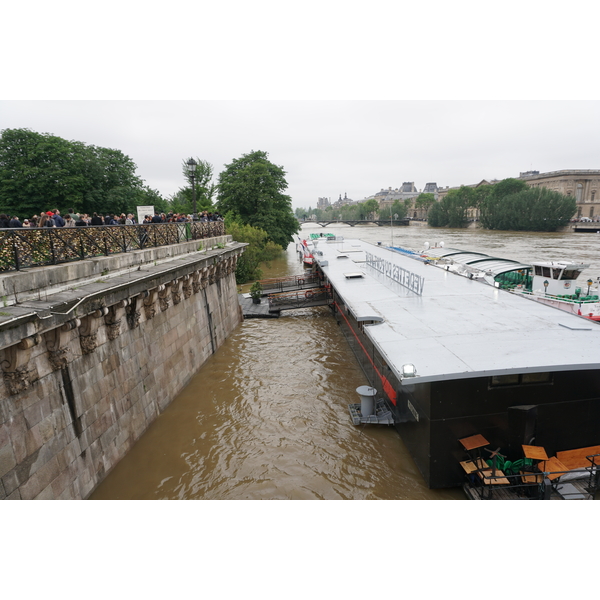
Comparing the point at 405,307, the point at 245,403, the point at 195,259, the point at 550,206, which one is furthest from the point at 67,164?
the point at 550,206

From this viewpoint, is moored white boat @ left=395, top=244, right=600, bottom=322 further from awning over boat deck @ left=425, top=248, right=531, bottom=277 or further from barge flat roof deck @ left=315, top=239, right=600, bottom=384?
barge flat roof deck @ left=315, top=239, right=600, bottom=384

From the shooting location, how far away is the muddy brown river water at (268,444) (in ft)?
31.2

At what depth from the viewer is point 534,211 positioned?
254 feet

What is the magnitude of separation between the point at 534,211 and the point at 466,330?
264ft

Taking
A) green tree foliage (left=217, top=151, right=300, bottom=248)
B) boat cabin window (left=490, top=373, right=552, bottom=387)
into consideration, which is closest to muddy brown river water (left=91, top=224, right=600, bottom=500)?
boat cabin window (left=490, top=373, right=552, bottom=387)

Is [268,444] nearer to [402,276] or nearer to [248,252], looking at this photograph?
[402,276]

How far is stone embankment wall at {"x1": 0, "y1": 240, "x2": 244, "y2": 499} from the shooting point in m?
6.70

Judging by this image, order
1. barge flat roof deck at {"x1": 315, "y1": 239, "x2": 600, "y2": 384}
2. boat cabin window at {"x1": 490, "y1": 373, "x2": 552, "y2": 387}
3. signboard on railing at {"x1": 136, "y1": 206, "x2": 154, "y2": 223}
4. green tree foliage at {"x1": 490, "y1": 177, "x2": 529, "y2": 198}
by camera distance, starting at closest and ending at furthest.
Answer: barge flat roof deck at {"x1": 315, "y1": 239, "x2": 600, "y2": 384} < boat cabin window at {"x1": 490, "y1": 373, "x2": 552, "y2": 387} < signboard on railing at {"x1": 136, "y1": 206, "x2": 154, "y2": 223} < green tree foliage at {"x1": 490, "y1": 177, "x2": 529, "y2": 198}

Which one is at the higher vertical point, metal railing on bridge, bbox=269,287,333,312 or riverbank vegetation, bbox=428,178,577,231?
riverbank vegetation, bbox=428,178,577,231

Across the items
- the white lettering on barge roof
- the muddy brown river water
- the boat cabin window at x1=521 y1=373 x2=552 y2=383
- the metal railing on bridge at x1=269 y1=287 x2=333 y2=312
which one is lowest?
Result: the muddy brown river water

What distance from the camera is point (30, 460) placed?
6.98 meters

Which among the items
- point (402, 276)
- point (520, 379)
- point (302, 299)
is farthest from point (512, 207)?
point (520, 379)

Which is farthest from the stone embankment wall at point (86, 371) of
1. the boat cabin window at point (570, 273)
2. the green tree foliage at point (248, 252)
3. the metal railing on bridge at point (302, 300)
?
the green tree foliage at point (248, 252)

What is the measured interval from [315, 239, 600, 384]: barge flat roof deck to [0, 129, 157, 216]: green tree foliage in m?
28.0
